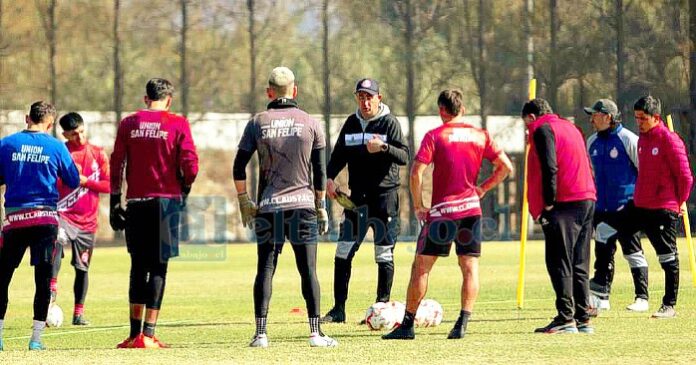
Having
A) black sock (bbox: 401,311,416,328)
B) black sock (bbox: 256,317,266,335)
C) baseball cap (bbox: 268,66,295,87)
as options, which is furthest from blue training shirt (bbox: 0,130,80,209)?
black sock (bbox: 401,311,416,328)

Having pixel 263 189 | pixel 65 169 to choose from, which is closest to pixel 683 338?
pixel 263 189

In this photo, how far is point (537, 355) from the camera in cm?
1015

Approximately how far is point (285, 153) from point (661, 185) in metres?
4.61

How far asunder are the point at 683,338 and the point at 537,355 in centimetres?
176

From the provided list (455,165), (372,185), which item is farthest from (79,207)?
(455,165)

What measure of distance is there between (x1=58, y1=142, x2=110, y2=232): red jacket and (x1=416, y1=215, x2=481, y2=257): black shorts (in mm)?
4217

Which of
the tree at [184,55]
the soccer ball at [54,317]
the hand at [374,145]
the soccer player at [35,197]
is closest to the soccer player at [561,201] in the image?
the hand at [374,145]

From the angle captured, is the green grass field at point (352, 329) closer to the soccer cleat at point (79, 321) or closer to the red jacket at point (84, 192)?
the soccer cleat at point (79, 321)

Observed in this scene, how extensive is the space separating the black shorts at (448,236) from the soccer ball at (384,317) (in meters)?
1.12

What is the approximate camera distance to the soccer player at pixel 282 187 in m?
10.9

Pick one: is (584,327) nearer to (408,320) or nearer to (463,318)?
(463,318)

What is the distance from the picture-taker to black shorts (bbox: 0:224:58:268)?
37.3 ft

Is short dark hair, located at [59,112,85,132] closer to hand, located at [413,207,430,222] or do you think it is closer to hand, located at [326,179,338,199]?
hand, located at [326,179,338,199]

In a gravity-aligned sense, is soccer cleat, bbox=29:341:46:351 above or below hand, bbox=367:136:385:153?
below
